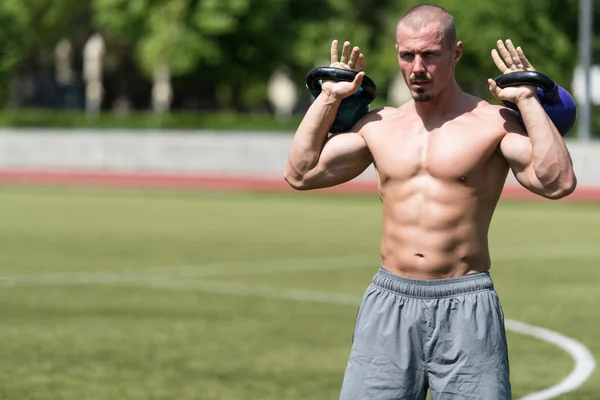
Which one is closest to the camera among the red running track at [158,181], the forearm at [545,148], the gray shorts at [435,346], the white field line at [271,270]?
the forearm at [545,148]

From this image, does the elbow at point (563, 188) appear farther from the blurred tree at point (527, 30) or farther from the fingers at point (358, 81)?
the blurred tree at point (527, 30)

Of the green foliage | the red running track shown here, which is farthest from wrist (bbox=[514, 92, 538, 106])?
the green foliage

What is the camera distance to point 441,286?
15.8 feet

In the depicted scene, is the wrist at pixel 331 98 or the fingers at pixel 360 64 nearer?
the wrist at pixel 331 98

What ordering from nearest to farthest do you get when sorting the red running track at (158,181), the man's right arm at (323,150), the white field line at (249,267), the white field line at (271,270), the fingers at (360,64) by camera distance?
the man's right arm at (323,150)
the fingers at (360,64)
the white field line at (271,270)
the white field line at (249,267)
the red running track at (158,181)

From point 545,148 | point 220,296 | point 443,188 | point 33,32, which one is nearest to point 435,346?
point 443,188

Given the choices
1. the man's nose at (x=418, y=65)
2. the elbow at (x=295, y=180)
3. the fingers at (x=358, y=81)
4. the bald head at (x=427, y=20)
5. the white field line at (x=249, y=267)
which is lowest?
the white field line at (x=249, y=267)

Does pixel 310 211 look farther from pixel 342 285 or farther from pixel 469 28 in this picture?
pixel 469 28

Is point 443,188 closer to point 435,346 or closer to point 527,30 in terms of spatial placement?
point 435,346

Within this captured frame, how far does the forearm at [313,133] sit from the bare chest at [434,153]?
0.61ft

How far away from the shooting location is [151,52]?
51750 millimetres

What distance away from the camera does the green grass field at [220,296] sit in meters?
8.98

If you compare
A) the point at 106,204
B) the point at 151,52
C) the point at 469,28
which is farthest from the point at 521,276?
the point at 151,52

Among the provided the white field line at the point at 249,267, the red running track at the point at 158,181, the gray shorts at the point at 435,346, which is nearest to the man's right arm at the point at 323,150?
the gray shorts at the point at 435,346
